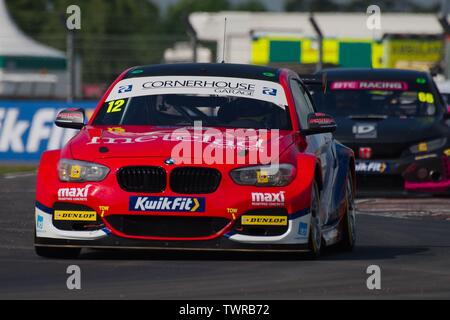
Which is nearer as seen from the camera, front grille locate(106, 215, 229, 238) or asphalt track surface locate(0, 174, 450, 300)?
asphalt track surface locate(0, 174, 450, 300)

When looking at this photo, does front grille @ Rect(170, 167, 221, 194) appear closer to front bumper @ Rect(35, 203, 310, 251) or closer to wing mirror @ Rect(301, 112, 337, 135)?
front bumper @ Rect(35, 203, 310, 251)

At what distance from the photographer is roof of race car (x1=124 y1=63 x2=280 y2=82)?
1162cm

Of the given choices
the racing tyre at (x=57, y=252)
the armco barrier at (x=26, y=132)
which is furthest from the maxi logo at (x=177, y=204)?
the armco barrier at (x=26, y=132)

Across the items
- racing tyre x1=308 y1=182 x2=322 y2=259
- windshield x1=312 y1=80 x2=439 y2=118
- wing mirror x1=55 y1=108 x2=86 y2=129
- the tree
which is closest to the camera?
racing tyre x1=308 y1=182 x2=322 y2=259

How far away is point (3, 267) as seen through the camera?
9.85 m

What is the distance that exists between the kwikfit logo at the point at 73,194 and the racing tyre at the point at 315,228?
1.50 m

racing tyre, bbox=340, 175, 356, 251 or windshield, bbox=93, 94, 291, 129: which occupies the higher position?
windshield, bbox=93, 94, 291, 129

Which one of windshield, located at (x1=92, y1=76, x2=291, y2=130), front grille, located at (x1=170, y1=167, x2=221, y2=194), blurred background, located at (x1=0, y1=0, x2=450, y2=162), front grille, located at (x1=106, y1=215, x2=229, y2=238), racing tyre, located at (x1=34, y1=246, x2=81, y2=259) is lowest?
blurred background, located at (x1=0, y1=0, x2=450, y2=162)

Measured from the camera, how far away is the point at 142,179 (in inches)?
395

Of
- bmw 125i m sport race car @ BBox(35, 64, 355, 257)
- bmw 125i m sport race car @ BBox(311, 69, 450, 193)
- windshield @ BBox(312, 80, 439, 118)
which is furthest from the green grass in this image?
bmw 125i m sport race car @ BBox(35, 64, 355, 257)

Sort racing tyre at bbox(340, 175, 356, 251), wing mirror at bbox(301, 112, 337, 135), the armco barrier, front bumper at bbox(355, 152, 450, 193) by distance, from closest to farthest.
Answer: wing mirror at bbox(301, 112, 337, 135) < racing tyre at bbox(340, 175, 356, 251) < front bumper at bbox(355, 152, 450, 193) < the armco barrier

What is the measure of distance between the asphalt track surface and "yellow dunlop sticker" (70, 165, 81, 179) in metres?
0.57

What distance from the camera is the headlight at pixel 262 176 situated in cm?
1003

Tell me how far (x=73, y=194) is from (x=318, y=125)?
1970 millimetres
